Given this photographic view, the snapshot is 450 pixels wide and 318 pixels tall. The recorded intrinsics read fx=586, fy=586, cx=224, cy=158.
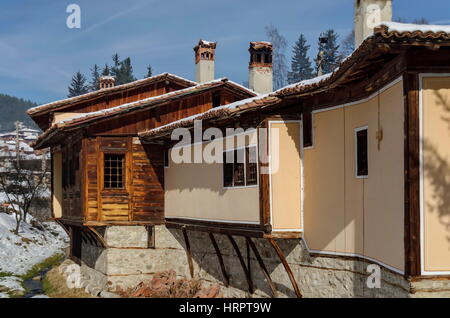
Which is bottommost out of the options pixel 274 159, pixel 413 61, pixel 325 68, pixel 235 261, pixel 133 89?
pixel 235 261

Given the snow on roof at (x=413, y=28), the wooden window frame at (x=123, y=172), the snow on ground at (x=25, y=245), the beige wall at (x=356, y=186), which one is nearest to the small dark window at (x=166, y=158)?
the wooden window frame at (x=123, y=172)

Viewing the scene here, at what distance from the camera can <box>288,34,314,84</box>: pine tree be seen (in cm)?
7600

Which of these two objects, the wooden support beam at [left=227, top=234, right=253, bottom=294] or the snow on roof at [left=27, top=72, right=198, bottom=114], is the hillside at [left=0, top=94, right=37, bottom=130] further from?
the wooden support beam at [left=227, top=234, right=253, bottom=294]

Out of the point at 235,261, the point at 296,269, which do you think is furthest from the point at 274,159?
the point at 235,261

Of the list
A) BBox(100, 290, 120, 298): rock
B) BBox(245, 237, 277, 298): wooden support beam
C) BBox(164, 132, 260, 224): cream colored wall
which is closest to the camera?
BBox(164, 132, 260, 224): cream colored wall

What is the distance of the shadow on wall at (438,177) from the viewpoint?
890cm

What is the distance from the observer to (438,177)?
893 centimetres

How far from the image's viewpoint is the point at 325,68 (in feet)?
216

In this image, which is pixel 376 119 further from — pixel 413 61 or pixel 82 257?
pixel 82 257

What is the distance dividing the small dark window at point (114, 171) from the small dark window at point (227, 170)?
482cm

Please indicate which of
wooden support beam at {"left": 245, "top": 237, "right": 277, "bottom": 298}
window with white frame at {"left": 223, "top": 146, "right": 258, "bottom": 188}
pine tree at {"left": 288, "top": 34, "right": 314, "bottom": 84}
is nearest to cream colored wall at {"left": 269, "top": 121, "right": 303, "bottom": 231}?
window with white frame at {"left": 223, "top": 146, "right": 258, "bottom": 188}

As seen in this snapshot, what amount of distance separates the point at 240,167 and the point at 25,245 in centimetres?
1891

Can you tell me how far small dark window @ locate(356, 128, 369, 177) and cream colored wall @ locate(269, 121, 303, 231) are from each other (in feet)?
6.48

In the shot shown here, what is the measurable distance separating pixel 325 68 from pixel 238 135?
53.5 m
